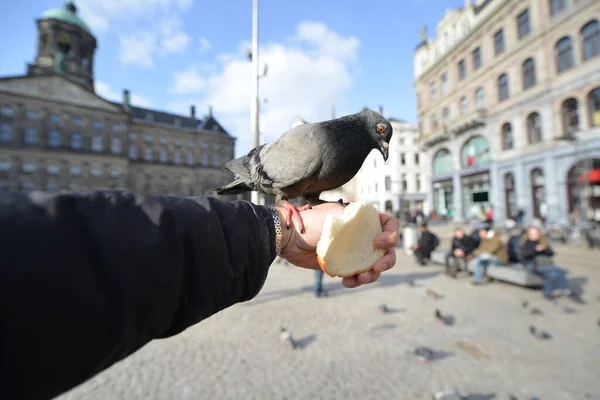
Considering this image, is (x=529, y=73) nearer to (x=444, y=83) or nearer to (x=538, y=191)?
(x=444, y=83)

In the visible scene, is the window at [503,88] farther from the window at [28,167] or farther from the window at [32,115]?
the window at [32,115]

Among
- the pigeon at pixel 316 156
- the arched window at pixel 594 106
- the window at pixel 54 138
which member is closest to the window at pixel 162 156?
the window at pixel 54 138

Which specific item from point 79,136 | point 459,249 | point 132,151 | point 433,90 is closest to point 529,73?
point 433,90

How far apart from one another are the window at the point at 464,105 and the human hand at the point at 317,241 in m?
31.6

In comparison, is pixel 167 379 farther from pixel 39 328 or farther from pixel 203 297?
pixel 39 328

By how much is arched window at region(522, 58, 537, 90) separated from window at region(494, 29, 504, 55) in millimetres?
2877

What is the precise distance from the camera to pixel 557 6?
2081 centimetres

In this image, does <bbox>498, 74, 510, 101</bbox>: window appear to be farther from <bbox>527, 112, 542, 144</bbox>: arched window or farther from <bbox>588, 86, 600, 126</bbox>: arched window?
<bbox>588, 86, 600, 126</bbox>: arched window

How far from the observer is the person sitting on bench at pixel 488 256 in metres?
8.52

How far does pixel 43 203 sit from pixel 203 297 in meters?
0.68

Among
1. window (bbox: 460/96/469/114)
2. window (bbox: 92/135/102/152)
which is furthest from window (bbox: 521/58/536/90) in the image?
window (bbox: 92/135/102/152)

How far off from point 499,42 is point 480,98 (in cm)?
470

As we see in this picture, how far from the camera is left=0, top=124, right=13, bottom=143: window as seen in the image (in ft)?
139

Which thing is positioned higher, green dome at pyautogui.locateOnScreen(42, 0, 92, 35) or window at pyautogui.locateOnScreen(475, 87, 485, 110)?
green dome at pyautogui.locateOnScreen(42, 0, 92, 35)
